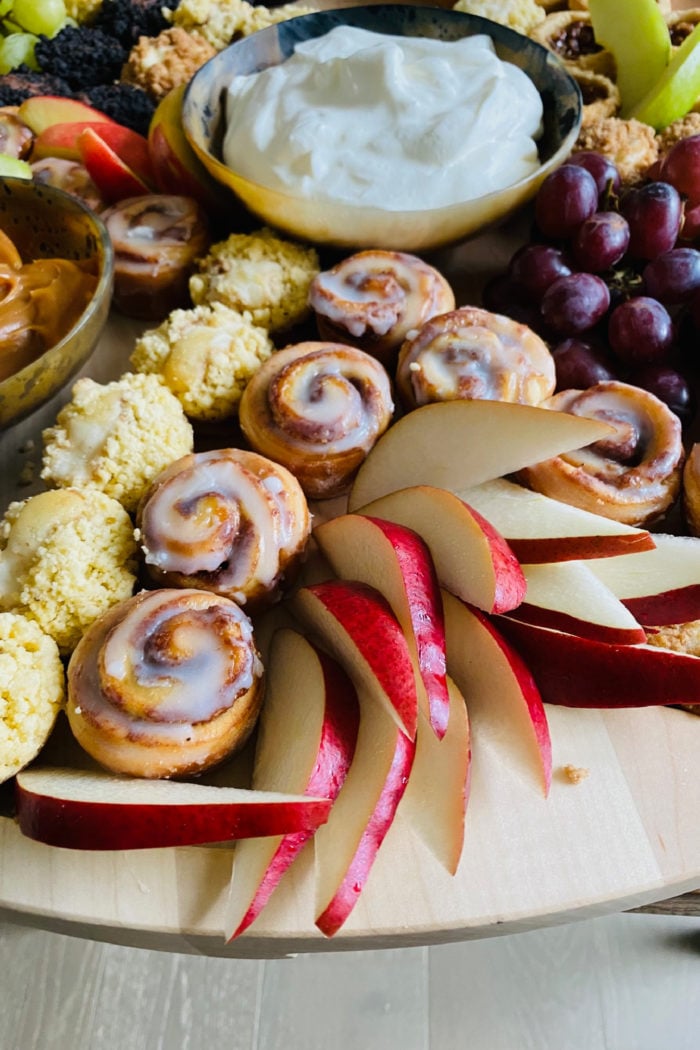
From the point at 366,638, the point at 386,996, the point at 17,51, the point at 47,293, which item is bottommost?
the point at 386,996

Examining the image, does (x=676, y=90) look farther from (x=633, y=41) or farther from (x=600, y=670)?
(x=600, y=670)

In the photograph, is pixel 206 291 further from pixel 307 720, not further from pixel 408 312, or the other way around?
pixel 307 720

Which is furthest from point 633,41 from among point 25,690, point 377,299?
point 25,690

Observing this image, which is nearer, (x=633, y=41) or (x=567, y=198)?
(x=567, y=198)

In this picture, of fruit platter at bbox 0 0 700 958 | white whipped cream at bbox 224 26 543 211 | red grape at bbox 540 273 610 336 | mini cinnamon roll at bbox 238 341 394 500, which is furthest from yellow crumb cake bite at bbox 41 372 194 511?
red grape at bbox 540 273 610 336

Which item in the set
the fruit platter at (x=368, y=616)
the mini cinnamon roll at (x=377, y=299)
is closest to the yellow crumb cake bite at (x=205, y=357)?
the fruit platter at (x=368, y=616)
